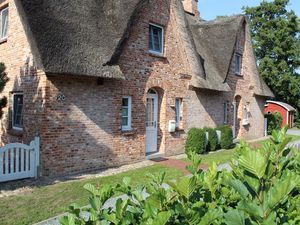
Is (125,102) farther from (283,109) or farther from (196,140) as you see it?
(283,109)

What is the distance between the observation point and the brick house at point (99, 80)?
939 cm

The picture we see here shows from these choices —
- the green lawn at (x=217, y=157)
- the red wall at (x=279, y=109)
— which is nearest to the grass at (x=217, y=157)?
the green lawn at (x=217, y=157)

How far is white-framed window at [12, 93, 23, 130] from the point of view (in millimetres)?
11080

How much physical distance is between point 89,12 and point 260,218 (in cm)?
1066

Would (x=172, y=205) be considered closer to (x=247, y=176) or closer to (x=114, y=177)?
(x=247, y=176)

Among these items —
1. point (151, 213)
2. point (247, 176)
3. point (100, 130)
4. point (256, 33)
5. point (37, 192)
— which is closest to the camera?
point (247, 176)

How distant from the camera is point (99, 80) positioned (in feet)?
34.9

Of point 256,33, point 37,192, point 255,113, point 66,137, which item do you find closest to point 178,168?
point 66,137

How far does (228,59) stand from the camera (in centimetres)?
1864

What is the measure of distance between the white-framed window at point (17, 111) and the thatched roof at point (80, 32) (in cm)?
296

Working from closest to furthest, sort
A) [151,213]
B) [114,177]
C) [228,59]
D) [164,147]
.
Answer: [151,213]
[114,177]
[164,147]
[228,59]

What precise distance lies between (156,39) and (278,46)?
2924 cm

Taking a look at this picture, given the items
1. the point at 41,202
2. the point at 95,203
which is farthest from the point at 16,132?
the point at 95,203

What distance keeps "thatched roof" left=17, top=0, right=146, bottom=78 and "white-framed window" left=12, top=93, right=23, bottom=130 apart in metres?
2.96
